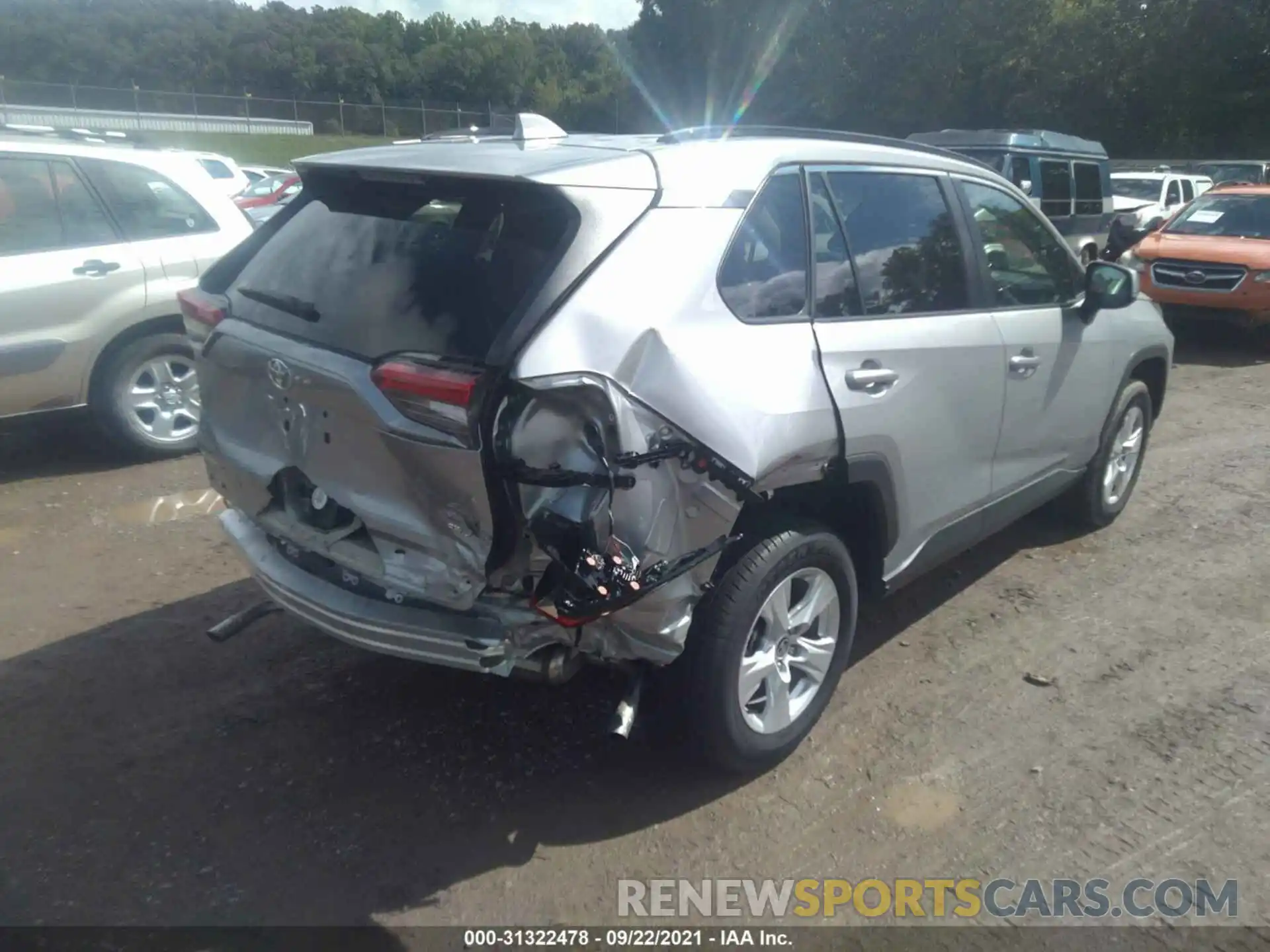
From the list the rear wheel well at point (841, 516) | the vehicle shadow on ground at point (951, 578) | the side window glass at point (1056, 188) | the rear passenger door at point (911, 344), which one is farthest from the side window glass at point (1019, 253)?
the side window glass at point (1056, 188)

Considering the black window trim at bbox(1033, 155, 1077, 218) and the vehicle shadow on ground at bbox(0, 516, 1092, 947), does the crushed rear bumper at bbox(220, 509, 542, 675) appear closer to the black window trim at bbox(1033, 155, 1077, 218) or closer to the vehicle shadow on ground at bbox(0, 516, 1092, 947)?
the vehicle shadow on ground at bbox(0, 516, 1092, 947)

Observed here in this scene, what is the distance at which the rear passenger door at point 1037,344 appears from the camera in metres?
4.17

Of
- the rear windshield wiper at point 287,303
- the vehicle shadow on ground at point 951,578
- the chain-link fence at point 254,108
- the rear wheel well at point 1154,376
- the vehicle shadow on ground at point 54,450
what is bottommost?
the vehicle shadow on ground at point 54,450

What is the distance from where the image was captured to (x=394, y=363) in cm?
273

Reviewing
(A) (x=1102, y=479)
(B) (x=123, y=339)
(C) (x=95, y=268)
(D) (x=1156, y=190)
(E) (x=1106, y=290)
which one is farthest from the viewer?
(D) (x=1156, y=190)

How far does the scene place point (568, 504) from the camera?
2629 mm

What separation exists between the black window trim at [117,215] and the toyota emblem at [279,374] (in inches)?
150

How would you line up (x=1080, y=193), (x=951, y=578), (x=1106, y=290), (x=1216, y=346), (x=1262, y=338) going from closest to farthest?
(x=1106, y=290), (x=951, y=578), (x=1216, y=346), (x=1262, y=338), (x=1080, y=193)

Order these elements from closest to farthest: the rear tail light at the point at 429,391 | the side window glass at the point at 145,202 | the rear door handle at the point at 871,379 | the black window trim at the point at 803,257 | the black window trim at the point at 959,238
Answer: the rear tail light at the point at 429,391, the black window trim at the point at 803,257, the rear door handle at the point at 871,379, the black window trim at the point at 959,238, the side window glass at the point at 145,202

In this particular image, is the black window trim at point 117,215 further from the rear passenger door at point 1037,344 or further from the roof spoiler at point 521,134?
the rear passenger door at point 1037,344

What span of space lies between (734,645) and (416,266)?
1.39 m

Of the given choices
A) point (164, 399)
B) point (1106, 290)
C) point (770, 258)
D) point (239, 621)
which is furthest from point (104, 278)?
point (1106, 290)

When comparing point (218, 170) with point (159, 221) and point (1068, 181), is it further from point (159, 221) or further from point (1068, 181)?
point (1068, 181)

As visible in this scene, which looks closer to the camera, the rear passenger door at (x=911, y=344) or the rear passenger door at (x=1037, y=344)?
the rear passenger door at (x=911, y=344)
